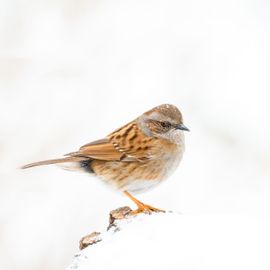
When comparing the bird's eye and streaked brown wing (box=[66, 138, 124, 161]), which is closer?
streaked brown wing (box=[66, 138, 124, 161])

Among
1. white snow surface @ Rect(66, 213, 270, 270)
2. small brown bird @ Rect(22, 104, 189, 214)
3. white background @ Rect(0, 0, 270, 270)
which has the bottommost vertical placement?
white snow surface @ Rect(66, 213, 270, 270)

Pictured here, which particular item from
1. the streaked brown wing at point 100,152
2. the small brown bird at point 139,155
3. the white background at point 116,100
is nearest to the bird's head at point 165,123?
the small brown bird at point 139,155

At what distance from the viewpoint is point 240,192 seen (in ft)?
25.8

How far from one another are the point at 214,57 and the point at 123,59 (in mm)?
1099

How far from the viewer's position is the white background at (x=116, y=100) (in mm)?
7785

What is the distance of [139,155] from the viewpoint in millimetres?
6660

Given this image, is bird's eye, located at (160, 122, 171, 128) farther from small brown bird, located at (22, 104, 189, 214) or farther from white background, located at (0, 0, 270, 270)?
white background, located at (0, 0, 270, 270)

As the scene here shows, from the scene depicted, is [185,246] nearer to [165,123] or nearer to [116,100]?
[165,123]

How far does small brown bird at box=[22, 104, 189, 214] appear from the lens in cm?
655

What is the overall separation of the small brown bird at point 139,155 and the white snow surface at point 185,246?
4.97ft

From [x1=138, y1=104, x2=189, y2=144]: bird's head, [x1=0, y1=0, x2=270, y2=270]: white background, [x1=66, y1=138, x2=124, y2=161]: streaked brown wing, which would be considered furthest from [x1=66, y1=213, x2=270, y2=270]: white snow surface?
[x1=0, y1=0, x2=270, y2=270]: white background

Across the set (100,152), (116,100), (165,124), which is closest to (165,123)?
(165,124)

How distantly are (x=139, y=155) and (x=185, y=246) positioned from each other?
229 cm

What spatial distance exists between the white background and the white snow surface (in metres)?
2.52
